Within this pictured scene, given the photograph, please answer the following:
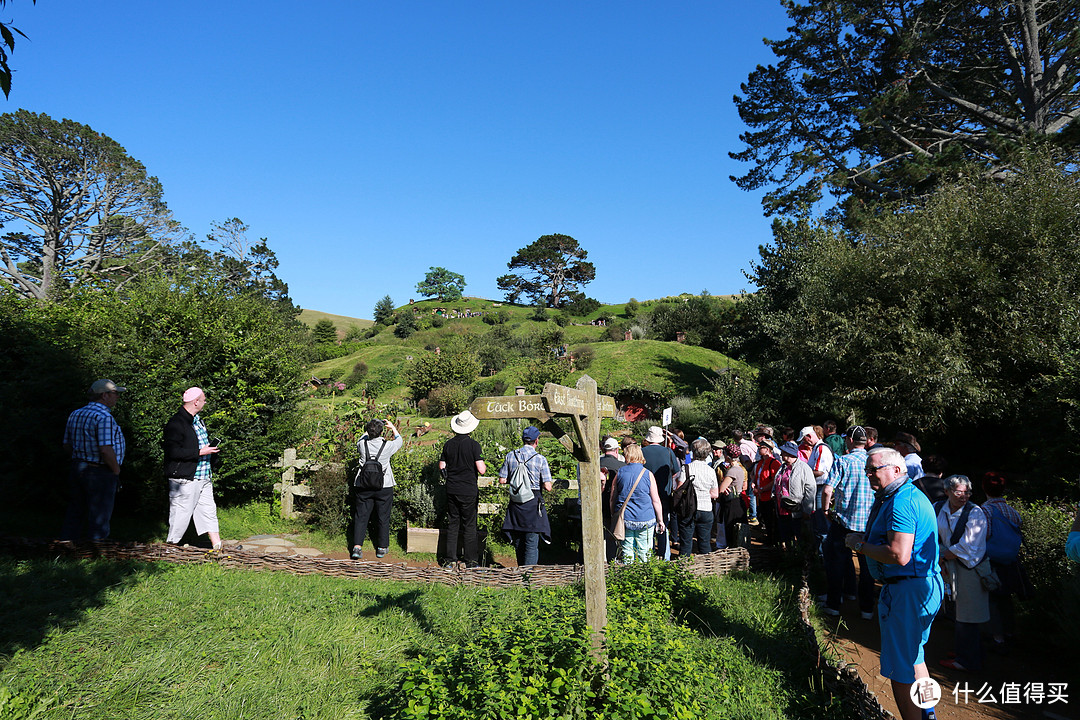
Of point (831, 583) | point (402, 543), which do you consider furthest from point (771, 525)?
point (402, 543)

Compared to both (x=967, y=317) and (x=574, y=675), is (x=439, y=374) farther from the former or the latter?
(x=574, y=675)

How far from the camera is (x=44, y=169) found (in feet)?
106

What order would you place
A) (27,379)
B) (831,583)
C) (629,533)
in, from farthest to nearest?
(27,379), (629,533), (831,583)

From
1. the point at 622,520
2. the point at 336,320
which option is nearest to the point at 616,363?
the point at 622,520

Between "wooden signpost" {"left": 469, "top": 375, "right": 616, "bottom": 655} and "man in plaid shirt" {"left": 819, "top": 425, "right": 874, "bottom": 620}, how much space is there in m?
3.07

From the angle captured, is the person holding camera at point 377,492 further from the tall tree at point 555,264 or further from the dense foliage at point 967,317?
the tall tree at point 555,264

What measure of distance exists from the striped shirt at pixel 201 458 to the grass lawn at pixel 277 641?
1.14m

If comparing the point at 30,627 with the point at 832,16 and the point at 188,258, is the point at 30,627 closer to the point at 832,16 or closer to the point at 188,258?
the point at 832,16

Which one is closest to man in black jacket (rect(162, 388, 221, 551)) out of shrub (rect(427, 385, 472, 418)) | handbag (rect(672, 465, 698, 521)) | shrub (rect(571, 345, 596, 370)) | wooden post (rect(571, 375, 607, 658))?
wooden post (rect(571, 375, 607, 658))

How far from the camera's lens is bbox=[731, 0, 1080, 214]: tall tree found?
16891mm

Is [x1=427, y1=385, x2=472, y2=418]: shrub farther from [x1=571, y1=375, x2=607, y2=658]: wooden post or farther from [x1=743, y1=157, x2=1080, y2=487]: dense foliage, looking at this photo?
[x1=571, y1=375, x2=607, y2=658]: wooden post

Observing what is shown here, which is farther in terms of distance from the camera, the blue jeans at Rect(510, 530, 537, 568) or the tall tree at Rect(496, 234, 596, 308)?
the tall tree at Rect(496, 234, 596, 308)

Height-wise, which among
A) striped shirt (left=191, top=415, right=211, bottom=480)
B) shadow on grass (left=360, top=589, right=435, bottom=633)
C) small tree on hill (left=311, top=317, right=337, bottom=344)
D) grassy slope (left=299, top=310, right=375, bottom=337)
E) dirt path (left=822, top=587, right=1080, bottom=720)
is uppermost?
grassy slope (left=299, top=310, right=375, bottom=337)

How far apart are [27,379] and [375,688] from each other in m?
7.13
